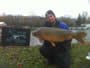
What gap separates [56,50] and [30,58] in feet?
2.12

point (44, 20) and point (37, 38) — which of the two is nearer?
point (37, 38)

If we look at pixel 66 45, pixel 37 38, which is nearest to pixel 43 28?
pixel 37 38

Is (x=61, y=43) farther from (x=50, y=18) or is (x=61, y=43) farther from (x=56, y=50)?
(x=50, y=18)

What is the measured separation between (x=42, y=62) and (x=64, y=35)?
3.01 ft

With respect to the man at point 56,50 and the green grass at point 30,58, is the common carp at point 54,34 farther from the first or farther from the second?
the green grass at point 30,58

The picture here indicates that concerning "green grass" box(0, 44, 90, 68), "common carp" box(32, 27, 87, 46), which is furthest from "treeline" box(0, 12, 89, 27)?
"green grass" box(0, 44, 90, 68)

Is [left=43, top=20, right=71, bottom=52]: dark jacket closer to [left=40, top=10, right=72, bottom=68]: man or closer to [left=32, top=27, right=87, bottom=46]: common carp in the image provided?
[left=40, top=10, right=72, bottom=68]: man

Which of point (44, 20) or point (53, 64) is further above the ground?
point (44, 20)

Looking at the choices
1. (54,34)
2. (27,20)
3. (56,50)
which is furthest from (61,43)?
(27,20)

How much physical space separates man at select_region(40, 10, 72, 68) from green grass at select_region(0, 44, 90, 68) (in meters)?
0.19

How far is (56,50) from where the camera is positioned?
3035 mm

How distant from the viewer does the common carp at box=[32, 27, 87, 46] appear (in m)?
2.61

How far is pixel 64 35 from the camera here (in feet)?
8.68

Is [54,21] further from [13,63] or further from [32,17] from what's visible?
[13,63]
